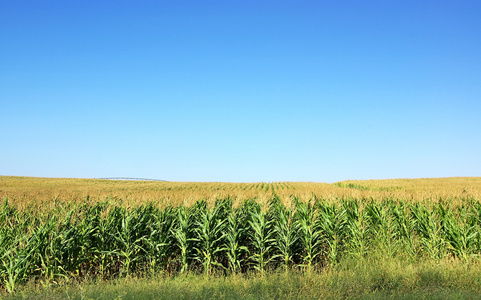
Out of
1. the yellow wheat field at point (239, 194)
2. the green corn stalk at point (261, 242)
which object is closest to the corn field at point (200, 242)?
the green corn stalk at point (261, 242)

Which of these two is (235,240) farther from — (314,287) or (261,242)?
(314,287)

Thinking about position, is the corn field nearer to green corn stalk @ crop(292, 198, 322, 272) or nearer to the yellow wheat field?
green corn stalk @ crop(292, 198, 322, 272)

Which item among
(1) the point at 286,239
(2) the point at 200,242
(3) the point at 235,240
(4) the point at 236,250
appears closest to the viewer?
(1) the point at 286,239

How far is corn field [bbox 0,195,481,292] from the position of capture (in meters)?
9.02

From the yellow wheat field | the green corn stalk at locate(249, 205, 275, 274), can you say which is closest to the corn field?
the green corn stalk at locate(249, 205, 275, 274)

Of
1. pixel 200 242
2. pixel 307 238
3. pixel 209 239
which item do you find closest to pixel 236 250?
pixel 209 239

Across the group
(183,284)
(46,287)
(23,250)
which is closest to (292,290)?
(183,284)

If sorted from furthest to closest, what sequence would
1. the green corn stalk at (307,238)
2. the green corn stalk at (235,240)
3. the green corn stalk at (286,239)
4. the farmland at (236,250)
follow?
the green corn stalk at (307,238)
the green corn stalk at (286,239)
the green corn stalk at (235,240)
the farmland at (236,250)

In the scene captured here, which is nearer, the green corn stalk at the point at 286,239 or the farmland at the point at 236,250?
the farmland at the point at 236,250

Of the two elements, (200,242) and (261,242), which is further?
(200,242)

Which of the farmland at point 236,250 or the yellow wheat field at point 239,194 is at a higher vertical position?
the yellow wheat field at point 239,194

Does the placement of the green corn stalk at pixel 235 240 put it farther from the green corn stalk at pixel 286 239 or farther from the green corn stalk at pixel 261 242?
the green corn stalk at pixel 286 239

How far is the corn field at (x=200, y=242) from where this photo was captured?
29.6 ft

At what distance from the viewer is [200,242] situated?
34.4ft
